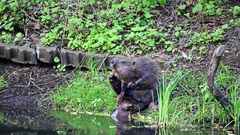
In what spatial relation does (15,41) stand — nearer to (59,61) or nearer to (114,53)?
(59,61)

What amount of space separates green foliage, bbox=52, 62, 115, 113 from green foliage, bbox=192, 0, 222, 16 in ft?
6.80

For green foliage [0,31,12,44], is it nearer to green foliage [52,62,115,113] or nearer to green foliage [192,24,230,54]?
green foliage [52,62,115,113]

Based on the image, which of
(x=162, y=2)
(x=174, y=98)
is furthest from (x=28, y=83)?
(x=162, y=2)

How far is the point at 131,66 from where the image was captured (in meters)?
8.28

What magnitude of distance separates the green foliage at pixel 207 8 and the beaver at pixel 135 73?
2239 millimetres

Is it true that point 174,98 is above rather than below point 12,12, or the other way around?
below

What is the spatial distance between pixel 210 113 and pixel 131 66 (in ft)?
3.76

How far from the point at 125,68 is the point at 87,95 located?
0.79 metres

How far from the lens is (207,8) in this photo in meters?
10.3

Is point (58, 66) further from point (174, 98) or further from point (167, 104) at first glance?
point (167, 104)

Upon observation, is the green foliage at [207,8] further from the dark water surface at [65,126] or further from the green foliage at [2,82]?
the green foliage at [2,82]

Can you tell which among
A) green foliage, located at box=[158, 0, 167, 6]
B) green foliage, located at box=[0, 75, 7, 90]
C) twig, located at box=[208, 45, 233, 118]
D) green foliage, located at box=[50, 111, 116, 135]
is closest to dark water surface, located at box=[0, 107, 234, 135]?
green foliage, located at box=[50, 111, 116, 135]

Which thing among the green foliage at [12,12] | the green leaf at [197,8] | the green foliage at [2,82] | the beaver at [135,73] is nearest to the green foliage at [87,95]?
the beaver at [135,73]

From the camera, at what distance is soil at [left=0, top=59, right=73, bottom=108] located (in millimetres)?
9078
